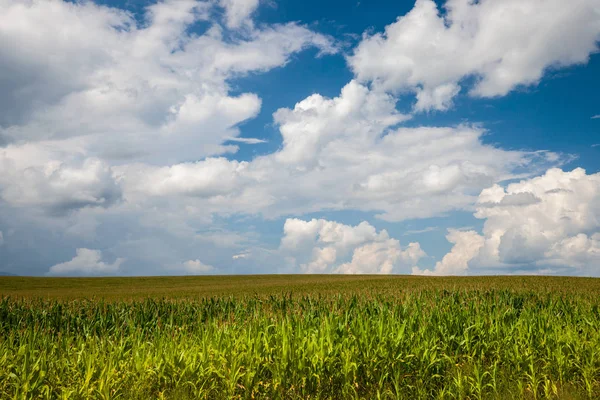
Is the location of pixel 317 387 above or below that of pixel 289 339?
below

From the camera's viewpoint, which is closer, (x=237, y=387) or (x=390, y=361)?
(x=237, y=387)

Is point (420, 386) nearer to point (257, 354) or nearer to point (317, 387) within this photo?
point (317, 387)

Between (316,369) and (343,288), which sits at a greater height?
(316,369)

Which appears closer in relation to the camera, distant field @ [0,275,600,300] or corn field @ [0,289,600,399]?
corn field @ [0,289,600,399]

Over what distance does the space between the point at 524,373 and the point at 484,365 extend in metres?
1.21

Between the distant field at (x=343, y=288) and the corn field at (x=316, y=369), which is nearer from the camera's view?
the corn field at (x=316, y=369)

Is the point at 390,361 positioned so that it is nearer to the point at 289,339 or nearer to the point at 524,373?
the point at 289,339

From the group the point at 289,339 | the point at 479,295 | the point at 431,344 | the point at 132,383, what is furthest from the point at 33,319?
the point at 479,295

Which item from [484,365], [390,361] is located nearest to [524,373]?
[484,365]

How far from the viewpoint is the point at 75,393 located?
7930 mm

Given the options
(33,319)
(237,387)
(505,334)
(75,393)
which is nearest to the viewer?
(75,393)

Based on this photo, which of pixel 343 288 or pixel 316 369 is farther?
pixel 343 288

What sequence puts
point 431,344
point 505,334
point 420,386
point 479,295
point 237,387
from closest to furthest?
point 237,387
point 420,386
point 431,344
point 505,334
point 479,295

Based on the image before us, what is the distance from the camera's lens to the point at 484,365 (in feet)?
35.9
